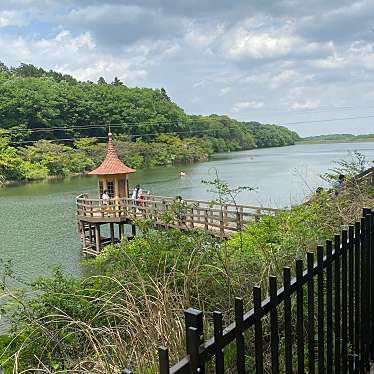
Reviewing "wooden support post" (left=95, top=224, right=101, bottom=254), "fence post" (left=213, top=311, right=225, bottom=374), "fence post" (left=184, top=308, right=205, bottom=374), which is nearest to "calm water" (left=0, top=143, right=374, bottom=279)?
"wooden support post" (left=95, top=224, right=101, bottom=254)

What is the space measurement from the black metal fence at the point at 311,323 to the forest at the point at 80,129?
53764 millimetres

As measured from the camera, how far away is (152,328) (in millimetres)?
2967

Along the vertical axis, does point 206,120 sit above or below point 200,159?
above

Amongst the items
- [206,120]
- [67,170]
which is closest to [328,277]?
[67,170]

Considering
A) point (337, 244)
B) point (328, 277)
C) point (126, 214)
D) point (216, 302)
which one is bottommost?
point (126, 214)

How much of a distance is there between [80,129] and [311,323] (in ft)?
243

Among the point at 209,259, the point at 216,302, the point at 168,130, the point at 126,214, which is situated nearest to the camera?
the point at 216,302

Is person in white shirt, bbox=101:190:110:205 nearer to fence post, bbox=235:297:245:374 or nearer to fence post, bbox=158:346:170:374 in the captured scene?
fence post, bbox=235:297:245:374

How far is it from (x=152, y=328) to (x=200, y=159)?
78.4 m

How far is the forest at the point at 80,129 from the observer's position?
58000mm

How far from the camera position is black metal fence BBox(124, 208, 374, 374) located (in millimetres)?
1526

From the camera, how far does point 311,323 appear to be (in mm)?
2371

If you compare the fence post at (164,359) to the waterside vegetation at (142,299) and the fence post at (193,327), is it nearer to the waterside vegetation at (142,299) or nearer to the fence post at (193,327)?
the fence post at (193,327)

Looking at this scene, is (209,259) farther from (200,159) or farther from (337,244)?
(200,159)
